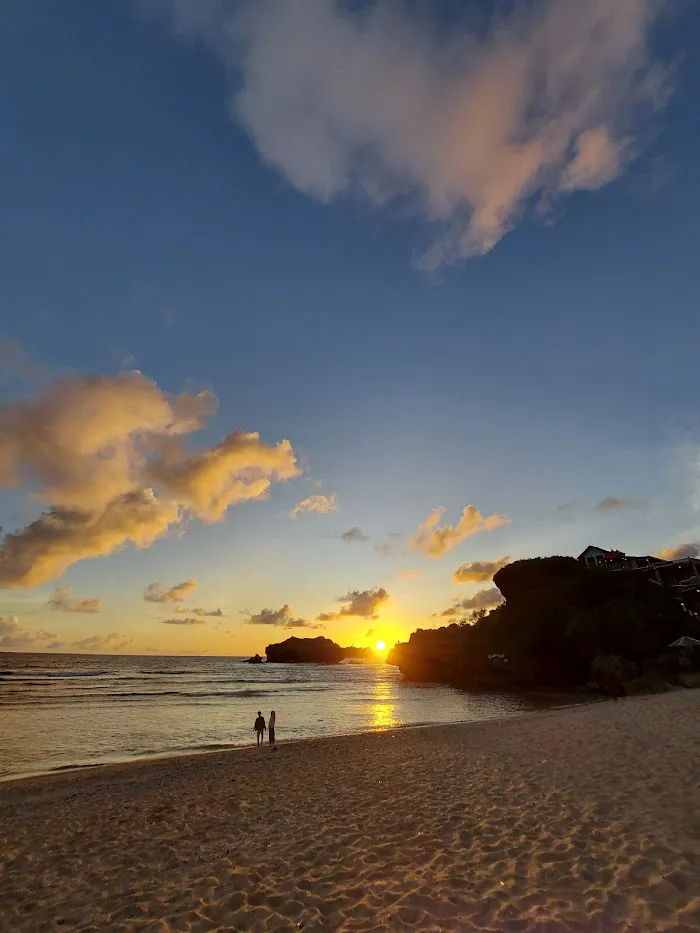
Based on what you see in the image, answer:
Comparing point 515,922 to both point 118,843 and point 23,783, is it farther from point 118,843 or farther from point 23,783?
point 23,783

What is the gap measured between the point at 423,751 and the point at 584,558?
69.8 meters

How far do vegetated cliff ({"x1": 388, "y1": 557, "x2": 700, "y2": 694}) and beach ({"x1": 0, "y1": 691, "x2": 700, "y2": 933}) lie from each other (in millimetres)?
A: 30940

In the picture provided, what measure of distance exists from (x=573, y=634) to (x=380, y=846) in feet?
168

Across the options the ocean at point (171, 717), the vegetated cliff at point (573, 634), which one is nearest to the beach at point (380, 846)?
the ocean at point (171, 717)

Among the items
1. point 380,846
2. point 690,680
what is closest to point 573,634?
point 690,680

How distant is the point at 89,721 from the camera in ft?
116

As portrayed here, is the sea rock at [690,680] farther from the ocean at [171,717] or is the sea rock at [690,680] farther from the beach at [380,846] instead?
the beach at [380,846]

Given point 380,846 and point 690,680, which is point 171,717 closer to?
point 380,846

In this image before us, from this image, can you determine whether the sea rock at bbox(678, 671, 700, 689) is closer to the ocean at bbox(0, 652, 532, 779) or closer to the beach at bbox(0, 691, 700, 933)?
the ocean at bbox(0, 652, 532, 779)

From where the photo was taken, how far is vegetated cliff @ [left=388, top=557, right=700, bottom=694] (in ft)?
157

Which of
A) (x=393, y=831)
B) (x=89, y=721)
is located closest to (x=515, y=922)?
(x=393, y=831)

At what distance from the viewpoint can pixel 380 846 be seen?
31.3 feet

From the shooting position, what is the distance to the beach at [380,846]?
698 centimetres

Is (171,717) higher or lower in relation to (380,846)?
lower
